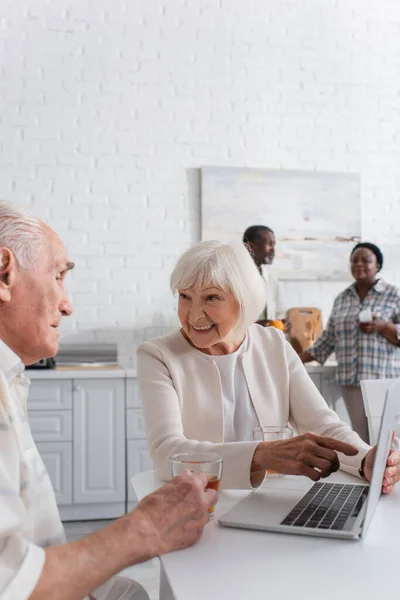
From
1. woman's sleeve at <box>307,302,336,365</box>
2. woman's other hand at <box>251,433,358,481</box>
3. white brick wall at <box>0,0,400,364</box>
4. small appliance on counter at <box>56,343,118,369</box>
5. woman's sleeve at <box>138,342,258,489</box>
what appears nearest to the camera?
woman's other hand at <box>251,433,358,481</box>

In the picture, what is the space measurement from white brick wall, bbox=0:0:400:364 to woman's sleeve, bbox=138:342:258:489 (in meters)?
2.17

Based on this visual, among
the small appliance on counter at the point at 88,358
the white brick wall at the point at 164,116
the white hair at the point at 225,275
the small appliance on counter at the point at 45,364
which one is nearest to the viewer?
the white hair at the point at 225,275

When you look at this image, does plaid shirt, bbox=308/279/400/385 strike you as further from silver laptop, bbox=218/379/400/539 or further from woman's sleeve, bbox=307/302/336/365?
silver laptop, bbox=218/379/400/539

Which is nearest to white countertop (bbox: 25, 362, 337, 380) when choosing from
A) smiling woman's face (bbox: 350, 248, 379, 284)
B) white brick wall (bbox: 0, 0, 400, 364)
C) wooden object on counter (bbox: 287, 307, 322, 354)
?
white brick wall (bbox: 0, 0, 400, 364)

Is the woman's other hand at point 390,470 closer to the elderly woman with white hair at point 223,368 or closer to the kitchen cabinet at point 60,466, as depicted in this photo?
the elderly woman with white hair at point 223,368

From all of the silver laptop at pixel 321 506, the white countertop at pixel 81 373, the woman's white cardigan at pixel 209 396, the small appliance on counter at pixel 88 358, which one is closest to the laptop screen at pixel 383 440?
the silver laptop at pixel 321 506

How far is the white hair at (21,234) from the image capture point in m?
0.98

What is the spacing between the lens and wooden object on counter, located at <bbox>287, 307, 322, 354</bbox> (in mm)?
3756

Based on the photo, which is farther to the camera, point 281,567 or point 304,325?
point 304,325

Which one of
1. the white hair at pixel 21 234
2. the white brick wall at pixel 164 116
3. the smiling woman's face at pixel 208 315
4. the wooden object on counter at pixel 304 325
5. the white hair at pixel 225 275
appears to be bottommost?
the wooden object on counter at pixel 304 325

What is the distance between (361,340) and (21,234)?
8.71 feet

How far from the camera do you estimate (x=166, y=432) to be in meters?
1.46

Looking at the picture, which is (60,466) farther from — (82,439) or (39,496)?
(39,496)

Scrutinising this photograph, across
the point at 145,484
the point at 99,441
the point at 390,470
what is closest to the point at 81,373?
the point at 99,441
